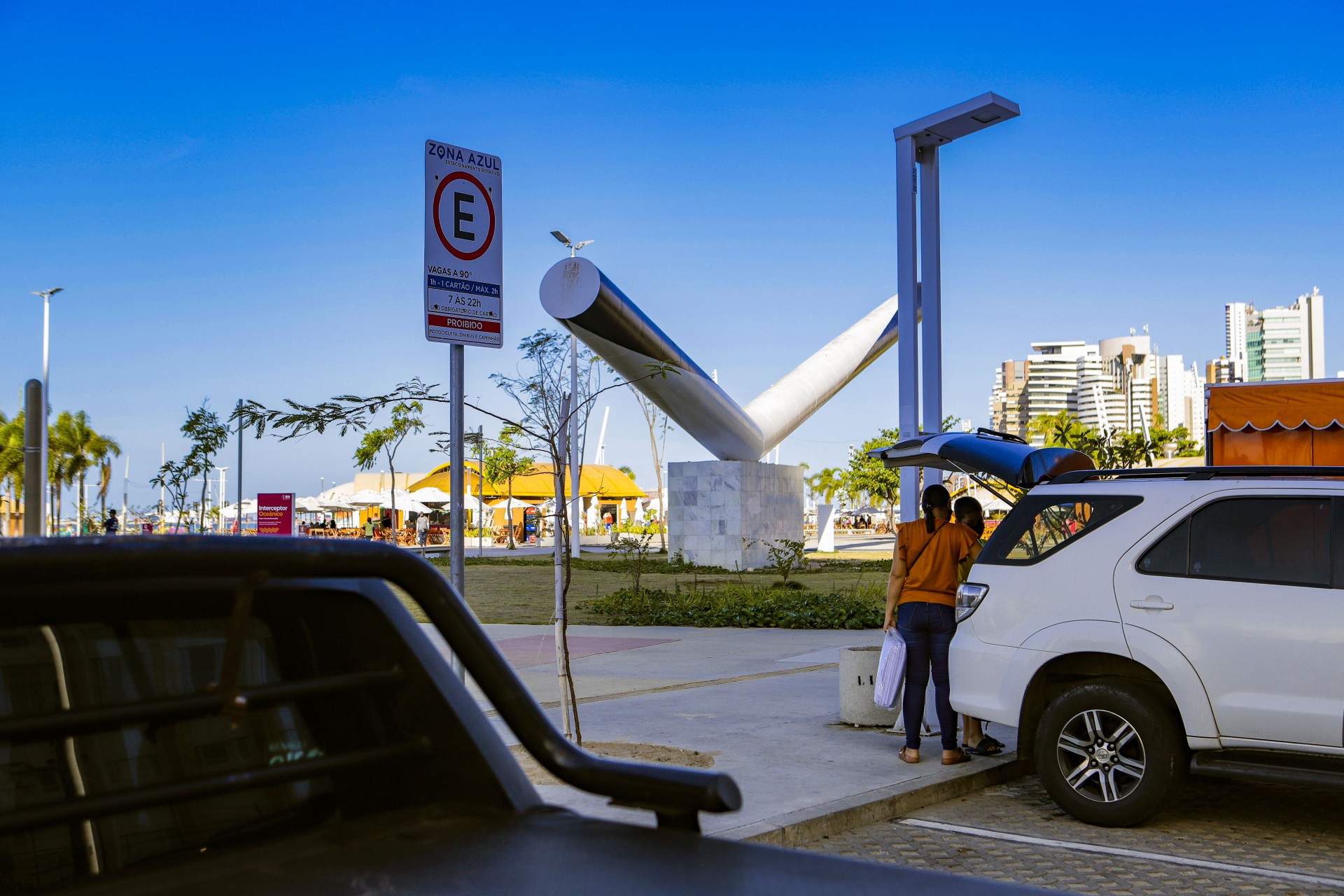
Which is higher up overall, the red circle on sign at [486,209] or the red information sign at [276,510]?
the red circle on sign at [486,209]

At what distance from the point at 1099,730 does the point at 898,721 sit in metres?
2.59

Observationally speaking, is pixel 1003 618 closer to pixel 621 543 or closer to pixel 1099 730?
pixel 1099 730

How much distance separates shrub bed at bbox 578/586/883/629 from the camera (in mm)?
17969

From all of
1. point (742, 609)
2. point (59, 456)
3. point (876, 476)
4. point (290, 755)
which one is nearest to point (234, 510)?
point (59, 456)

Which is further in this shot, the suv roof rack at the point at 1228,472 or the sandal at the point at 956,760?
the sandal at the point at 956,760

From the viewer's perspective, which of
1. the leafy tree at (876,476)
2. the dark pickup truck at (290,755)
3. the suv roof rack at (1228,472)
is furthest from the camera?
the leafy tree at (876,476)

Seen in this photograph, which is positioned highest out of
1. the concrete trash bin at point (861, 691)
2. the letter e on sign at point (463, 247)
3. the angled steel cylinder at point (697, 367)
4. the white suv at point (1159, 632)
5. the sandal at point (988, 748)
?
the angled steel cylinder at point (697, 367)

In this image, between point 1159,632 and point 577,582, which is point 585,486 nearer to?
point 577,582

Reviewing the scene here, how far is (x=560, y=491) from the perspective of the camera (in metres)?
7.25

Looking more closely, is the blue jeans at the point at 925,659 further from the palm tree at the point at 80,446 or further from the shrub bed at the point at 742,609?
the palm tree at the point at 80,446

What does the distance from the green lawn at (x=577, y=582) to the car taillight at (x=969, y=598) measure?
11947 mm

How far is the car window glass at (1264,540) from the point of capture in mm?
6129

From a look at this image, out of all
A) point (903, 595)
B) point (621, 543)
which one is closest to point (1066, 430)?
point (621, 543)

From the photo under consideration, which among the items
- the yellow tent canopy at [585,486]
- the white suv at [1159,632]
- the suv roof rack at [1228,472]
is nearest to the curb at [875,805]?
the white suv at [1159,632]
